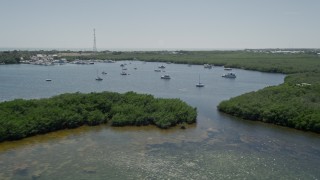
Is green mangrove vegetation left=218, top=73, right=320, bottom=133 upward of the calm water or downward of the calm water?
upward

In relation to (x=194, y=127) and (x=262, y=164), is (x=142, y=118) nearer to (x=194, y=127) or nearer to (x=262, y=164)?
(x=194, y=127)

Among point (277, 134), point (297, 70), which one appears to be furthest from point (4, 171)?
point (297, 70)

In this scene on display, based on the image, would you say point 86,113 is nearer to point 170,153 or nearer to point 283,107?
point 170,153

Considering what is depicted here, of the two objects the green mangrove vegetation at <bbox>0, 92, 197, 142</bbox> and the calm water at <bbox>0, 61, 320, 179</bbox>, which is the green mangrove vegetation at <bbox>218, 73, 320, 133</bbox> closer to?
the calm water at <bbox>0, 61, 320, 179</bbox>

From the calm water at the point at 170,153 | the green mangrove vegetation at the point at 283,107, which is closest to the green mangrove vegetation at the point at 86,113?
the calm water at the point at 170,153

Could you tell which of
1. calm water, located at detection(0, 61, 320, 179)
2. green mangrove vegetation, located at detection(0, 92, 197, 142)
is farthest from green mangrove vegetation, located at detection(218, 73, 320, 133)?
green mangrove vegetation, located at detection(0, 92, 197, 142)

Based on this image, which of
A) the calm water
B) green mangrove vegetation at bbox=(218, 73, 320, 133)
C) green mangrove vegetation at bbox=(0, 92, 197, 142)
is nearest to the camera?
the calm water

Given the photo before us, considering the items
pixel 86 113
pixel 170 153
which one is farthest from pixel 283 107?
pixel 86 113
